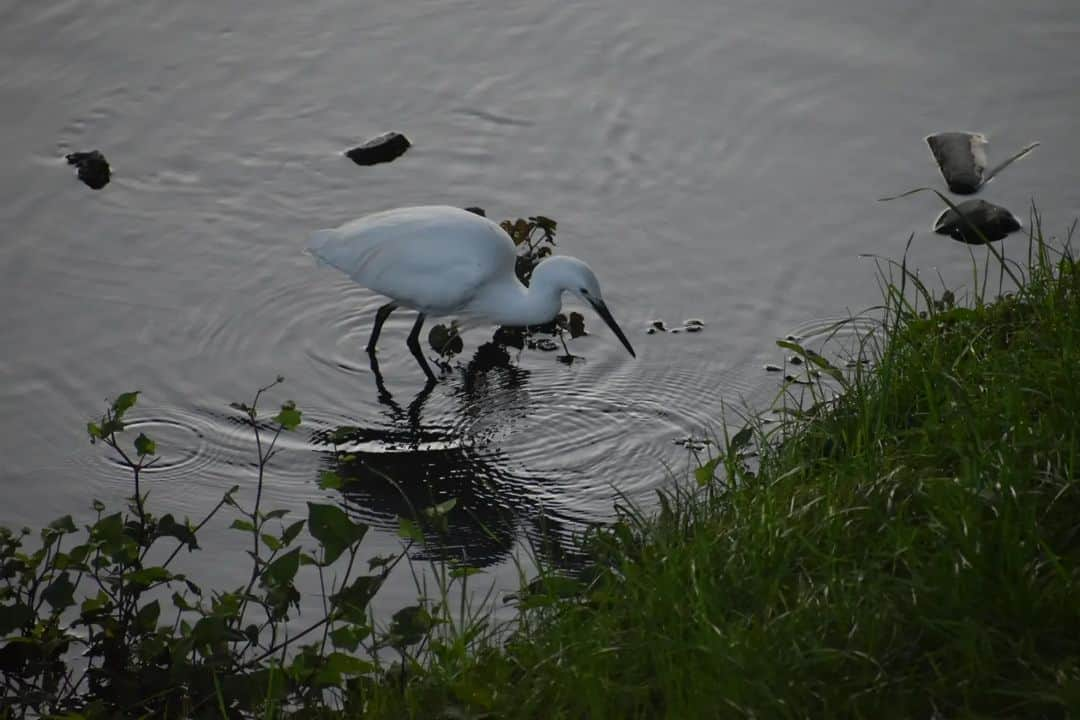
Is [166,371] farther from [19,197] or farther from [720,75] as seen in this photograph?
[720,75]

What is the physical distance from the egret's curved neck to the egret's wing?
0.06 metres

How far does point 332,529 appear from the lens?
3.27 metres

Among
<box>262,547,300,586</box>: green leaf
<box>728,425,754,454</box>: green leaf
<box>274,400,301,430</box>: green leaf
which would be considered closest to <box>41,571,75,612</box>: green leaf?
<box>262,547,300,586</box>: green leaf

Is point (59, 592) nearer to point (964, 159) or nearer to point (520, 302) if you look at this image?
point (520, 302)

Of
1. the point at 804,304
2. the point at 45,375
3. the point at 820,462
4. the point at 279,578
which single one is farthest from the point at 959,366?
the point at 45,375

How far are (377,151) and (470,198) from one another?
2.06 ft

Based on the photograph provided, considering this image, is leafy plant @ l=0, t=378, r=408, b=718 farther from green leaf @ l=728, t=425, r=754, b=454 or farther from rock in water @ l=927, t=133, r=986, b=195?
rock in water @ l=927, t=133, r=986, b=195

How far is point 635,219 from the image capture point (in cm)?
659

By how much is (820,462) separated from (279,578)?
1.54 m

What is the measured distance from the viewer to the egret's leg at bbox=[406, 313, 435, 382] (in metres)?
5.77

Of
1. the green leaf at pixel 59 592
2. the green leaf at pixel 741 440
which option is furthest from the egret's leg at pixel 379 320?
the green leaf at pixel 59 592

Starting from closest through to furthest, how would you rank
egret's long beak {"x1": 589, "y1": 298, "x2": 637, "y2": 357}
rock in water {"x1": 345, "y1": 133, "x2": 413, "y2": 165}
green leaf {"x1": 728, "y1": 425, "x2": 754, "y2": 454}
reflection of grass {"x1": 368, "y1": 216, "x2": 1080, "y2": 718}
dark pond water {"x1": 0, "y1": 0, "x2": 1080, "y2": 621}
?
reflection of grass {"x1": 368, "y1": 216, "x2": 1080, "y2": 718}, green leaf {"x1": 728, "y1": 425, "x2": 754, "y2": 454}, dark pond water {"x1": 0, "y1": 0, "x2": 1080, "y2": 621}, egret's long beak {"x1": 589, "y1": 298, "x2": 637, "y2": 357}, rock in water {"x1": 345, "y1": 133, "x2": 413, "y2": 165}

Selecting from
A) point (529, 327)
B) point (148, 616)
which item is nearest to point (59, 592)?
point (148, 616)

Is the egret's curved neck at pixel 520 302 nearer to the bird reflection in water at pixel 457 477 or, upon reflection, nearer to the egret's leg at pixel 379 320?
the bird reflection in water at pixel 457 477
